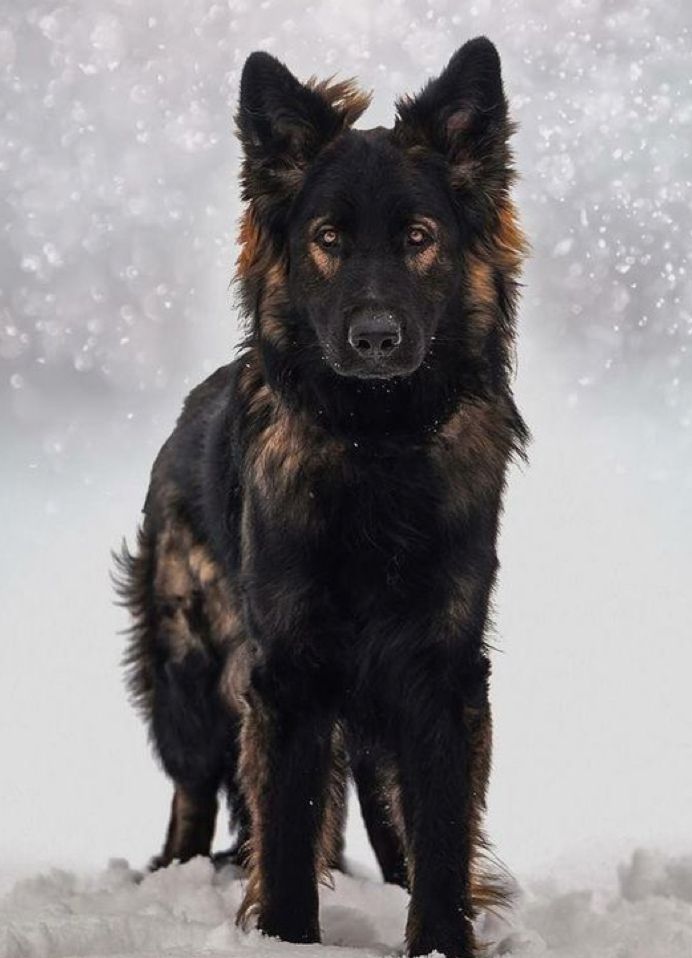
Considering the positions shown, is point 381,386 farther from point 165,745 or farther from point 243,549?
point 165,745

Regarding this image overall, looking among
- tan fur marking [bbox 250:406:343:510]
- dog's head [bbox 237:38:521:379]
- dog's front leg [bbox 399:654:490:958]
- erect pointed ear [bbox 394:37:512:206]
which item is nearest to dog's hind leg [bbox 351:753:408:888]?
dog's front leg [bbox 399:654:490:958]

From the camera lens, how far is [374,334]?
486 cm

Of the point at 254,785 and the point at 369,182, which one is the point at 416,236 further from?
the point at 254,785

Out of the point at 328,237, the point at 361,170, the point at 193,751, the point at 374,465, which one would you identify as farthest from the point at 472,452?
the point at 193,751

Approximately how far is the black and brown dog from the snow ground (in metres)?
0.25

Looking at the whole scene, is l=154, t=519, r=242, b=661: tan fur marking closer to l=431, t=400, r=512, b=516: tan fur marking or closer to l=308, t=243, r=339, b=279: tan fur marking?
l=431, t=400, r=512, b=516: tan fur marking

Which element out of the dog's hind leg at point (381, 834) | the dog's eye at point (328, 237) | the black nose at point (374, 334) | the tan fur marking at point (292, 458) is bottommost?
the dog's hind leg at point (381, 834)

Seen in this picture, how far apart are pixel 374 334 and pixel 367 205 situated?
0.48 m

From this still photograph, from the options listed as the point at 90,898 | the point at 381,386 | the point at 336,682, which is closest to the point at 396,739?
the point at 336,682

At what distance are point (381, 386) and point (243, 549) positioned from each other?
0.80m

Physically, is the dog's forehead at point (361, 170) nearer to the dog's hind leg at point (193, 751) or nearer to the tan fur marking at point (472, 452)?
the tan fur marking at point (472, 452)

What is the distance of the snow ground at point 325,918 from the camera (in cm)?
488

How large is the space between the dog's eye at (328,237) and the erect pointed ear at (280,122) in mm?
293

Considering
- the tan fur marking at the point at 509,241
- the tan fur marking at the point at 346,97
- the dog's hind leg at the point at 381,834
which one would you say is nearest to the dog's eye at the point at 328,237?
the tan fur marking at the point at 346,97
